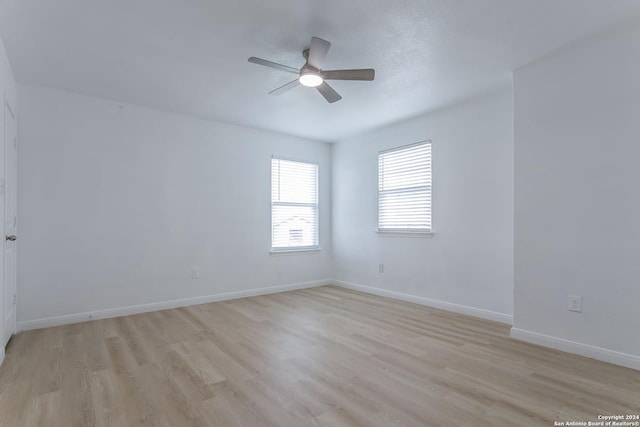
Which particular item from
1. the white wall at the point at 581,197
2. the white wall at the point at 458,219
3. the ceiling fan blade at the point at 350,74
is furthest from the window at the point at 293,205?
the white wall at the point at 581,197

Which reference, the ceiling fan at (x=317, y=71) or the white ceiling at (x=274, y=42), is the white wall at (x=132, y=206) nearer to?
the white ceiling at (x=274, y=42)

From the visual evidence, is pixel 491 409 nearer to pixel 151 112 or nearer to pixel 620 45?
pixel 620 45

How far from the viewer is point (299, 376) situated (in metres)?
2.36

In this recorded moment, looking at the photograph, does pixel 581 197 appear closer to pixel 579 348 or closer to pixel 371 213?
pixel 579 348

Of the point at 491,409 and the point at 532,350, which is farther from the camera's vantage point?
the point at 532,350

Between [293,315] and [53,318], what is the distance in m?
2.52

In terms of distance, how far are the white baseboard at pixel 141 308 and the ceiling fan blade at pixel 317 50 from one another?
3367 mm

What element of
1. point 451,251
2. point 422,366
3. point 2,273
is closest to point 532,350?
point 422,366

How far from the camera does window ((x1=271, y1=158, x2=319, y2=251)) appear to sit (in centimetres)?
530

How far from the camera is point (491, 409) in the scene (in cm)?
193

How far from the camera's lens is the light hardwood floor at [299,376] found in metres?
1.89

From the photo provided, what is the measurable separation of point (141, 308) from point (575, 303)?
447cm

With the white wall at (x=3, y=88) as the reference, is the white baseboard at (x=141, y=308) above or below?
below

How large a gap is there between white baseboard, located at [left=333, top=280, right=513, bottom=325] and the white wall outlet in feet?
2.69
